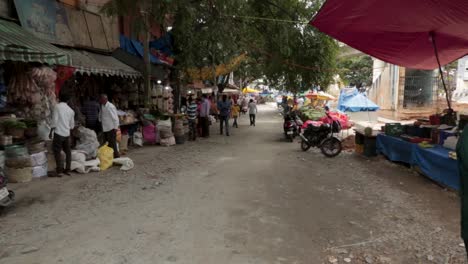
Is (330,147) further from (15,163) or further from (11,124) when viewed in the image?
(11,124)

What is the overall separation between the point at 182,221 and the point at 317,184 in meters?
3.55

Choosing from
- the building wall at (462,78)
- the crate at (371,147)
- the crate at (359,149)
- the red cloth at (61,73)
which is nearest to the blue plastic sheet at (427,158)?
the crate at (371,147)

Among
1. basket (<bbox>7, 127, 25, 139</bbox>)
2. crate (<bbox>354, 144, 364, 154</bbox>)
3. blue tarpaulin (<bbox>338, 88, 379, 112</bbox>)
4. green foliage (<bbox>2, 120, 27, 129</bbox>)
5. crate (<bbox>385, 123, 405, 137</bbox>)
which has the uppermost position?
blue tarpaulin (<bbox>338, 88, 379, 112</bbox>)

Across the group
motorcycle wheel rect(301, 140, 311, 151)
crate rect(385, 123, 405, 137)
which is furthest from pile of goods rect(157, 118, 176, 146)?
crate rect(385, 123, 405, 137)

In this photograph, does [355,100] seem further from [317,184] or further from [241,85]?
[241,85]

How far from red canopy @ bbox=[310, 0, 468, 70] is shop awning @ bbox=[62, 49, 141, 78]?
6.09 meters

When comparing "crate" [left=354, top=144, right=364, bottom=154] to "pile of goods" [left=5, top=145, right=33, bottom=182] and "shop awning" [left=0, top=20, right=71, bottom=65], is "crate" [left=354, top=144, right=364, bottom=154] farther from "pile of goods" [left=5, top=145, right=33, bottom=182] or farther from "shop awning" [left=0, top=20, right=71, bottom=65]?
"pile of goods" [left=5, top=145, right=33, bottom=182]

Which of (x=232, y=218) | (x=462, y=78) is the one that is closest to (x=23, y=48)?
(x=232, y=218)

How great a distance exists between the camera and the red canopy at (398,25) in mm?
5980

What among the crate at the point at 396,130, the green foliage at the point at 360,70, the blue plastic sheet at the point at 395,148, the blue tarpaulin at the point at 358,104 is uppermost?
the green foliage at the point at 360,70

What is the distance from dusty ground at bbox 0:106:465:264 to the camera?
13.8 ft

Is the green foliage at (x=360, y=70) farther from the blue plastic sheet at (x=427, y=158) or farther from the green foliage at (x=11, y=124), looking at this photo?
the green foliage at (x=11, y=124)

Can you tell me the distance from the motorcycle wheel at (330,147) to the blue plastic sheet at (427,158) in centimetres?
131

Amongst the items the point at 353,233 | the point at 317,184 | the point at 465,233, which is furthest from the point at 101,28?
the point at 465,233
